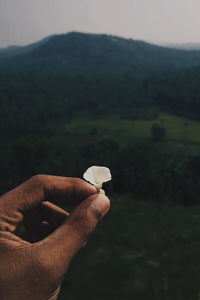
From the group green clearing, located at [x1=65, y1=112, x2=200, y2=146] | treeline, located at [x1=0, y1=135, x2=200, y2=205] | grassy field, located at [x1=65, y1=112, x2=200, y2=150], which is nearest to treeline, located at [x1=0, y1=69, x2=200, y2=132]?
green clearing, located at [x1=65, y1=112, x2=200, y2=146]

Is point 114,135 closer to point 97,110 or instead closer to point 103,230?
point 97,110

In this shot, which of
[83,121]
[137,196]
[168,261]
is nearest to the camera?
[168,261]

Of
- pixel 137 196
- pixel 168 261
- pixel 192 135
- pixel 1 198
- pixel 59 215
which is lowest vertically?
pixel 192 135

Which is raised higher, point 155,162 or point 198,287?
point 198,287

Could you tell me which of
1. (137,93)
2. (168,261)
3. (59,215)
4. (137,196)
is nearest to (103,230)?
(168,261)

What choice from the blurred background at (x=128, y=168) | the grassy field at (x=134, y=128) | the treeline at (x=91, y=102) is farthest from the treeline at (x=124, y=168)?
the treeline at (x=91, y=102)

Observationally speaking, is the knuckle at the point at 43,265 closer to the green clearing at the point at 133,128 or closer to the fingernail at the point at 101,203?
the fingernail at the point at 101,203
